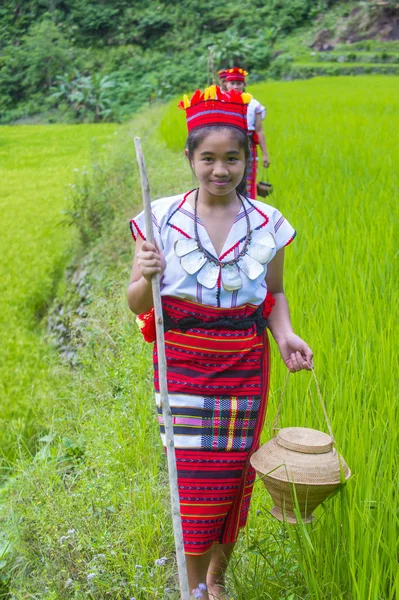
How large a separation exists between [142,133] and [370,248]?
829 centimetres

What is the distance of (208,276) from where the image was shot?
1.44m

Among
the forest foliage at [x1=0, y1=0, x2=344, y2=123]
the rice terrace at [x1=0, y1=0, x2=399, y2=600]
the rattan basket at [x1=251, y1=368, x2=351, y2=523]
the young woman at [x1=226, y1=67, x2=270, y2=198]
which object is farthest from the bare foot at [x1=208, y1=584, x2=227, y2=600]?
the forest foliage at [x1=0, y1=0, x2=344, y2=123]

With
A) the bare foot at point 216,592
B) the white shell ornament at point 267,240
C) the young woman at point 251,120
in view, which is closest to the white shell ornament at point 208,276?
the white shell ornament at point 267,240

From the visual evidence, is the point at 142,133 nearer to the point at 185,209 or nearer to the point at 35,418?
the point at 35,418

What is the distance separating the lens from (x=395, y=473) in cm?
164

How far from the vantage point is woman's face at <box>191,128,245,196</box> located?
1.43 metres

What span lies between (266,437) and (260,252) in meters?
0.70

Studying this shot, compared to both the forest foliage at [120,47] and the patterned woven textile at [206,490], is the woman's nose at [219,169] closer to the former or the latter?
the patterned woven textile at [206,490]

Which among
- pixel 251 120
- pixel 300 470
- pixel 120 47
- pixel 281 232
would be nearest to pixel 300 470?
pixel 300 470

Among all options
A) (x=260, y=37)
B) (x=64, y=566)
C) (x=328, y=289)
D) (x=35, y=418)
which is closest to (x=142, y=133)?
(x=35, y=418)

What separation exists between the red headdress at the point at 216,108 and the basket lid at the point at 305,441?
1.89ft

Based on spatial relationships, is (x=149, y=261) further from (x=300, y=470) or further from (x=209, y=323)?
(x=300, y=470)

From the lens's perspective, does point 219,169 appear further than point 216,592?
No

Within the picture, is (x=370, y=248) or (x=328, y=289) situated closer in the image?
(x=328, y=289)
